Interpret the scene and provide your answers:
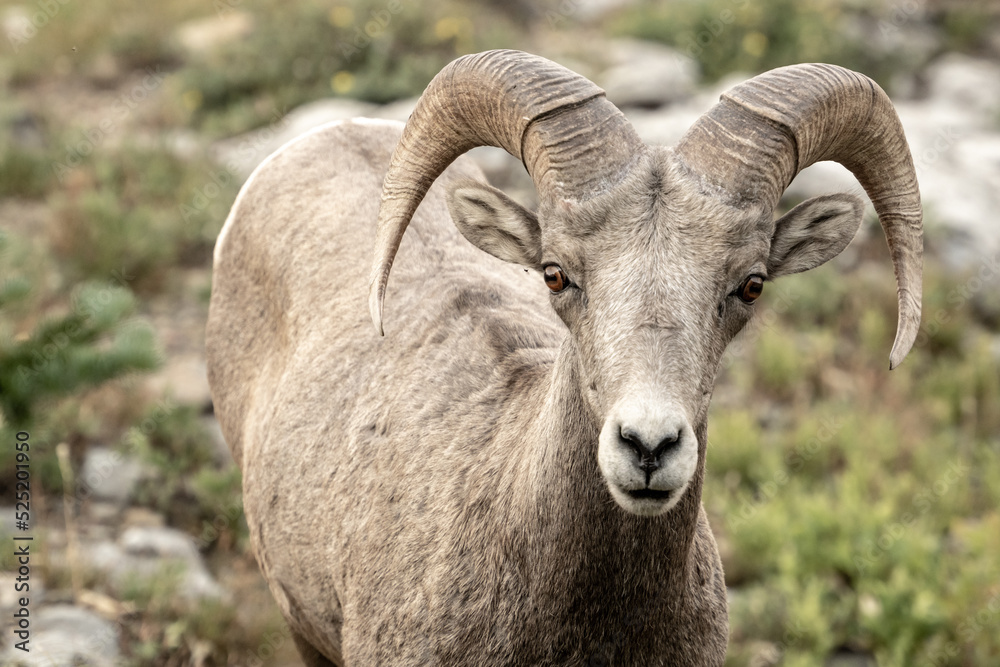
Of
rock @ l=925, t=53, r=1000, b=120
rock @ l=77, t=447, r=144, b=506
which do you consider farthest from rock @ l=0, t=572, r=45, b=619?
rock @ l=925, t=53, r=1000, b=120

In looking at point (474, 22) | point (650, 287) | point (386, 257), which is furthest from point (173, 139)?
point (650, 287)

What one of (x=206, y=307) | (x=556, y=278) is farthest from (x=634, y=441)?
(x=206, y=307)

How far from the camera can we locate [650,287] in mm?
3244

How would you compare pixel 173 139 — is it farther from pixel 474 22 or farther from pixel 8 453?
pixel 8 453

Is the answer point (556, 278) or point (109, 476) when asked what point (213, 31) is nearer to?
point (109, 476)

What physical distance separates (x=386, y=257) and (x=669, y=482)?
1.59 metres

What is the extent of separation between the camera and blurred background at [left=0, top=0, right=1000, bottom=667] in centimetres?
616

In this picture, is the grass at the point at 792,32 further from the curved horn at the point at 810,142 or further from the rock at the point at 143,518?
the curved horn at the point at 810,142

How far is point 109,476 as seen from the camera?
748cm

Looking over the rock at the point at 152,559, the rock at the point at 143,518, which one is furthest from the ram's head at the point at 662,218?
the rock at the point at 143,518

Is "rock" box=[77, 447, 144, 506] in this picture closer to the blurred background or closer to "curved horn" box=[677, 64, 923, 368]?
the blurred background

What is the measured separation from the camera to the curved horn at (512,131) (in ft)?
11.5

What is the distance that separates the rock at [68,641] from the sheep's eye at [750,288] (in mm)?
4028

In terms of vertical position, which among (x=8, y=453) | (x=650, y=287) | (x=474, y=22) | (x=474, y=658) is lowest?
(x=474, y=22)
